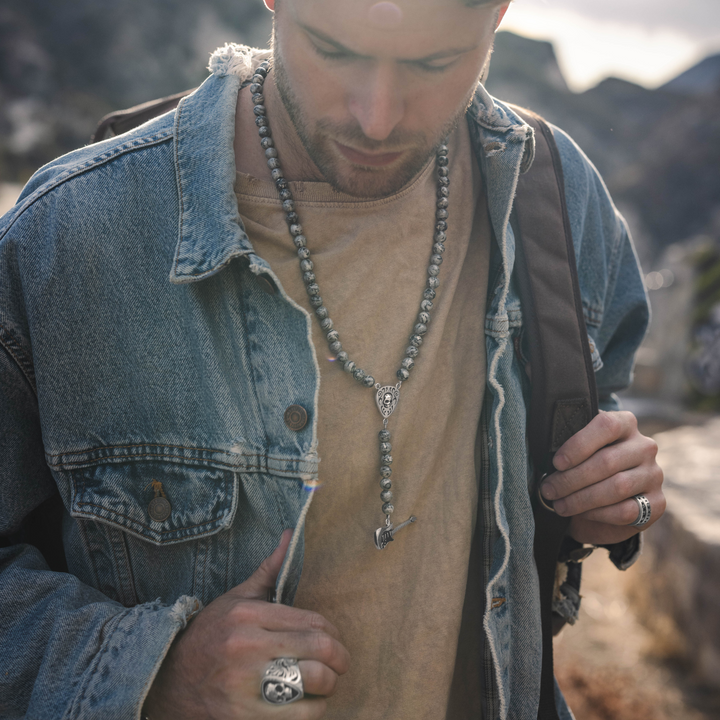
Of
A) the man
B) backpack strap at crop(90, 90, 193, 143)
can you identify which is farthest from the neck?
backpack strap at crop(90, 90, 193, 143)

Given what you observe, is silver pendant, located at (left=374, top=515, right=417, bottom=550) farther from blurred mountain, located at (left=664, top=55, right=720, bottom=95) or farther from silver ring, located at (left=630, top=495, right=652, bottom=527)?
blurred mountain, located at (left=664, top=55, right=720, bottom=95)

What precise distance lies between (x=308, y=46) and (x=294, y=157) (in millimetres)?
259

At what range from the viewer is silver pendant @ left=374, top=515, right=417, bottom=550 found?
127 centimetres

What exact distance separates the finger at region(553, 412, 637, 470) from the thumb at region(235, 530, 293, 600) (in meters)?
0.69

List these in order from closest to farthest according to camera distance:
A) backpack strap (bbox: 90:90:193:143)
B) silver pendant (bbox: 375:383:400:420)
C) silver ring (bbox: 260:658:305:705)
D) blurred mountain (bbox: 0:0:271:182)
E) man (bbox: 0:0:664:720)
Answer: silver ring (bbox: 260:658:305:705) < man (bbox: 0:0:664:720) < silver pendant (bbox: 375:383:400:420) < backpack strap (bbox: 90:90:193:143) < blurred mountain (bbox: 0:0:271:182)

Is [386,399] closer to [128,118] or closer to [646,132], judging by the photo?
[128,118]

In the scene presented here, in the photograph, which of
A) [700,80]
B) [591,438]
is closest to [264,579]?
[591,438]

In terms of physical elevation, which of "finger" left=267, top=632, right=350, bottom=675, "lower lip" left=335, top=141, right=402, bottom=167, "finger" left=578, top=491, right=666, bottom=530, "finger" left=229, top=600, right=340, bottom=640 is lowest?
"finger" left=267, top=632, right=350, bottom=675

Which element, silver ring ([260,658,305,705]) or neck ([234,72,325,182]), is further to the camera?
neck ([234,72,325,182])

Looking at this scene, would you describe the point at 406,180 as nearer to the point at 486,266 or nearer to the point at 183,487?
the point at 486,266

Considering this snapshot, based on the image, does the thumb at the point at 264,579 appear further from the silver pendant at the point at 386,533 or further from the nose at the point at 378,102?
the nose at the point at 378,102

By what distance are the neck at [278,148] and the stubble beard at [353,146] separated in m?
0.06

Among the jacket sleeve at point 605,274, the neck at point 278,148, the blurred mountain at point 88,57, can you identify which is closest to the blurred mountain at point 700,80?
the blurred mountain at point 88,57

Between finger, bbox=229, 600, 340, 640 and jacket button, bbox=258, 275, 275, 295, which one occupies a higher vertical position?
jacket button, bbox=258, 275, 275, 295
